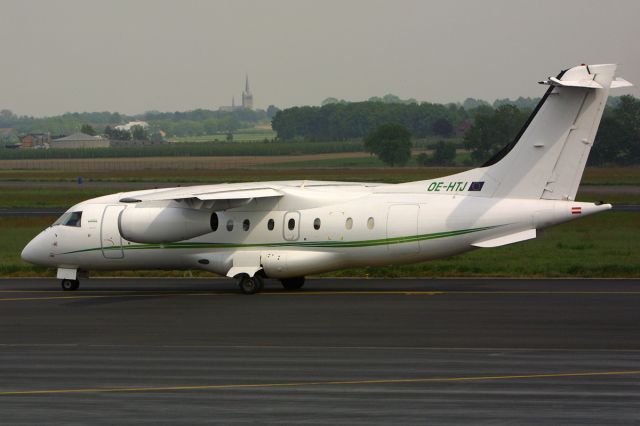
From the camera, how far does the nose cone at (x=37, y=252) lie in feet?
118

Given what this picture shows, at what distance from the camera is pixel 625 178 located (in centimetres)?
9619

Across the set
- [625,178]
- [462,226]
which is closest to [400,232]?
[462,226]

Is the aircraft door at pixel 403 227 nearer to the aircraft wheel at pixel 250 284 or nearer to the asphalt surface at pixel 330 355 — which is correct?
the asphalt surface at pixel 330 355

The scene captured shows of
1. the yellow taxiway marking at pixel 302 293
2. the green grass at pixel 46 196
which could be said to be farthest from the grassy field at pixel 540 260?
the green grass at pixel 46 196

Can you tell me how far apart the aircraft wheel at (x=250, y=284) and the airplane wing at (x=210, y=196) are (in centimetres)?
227

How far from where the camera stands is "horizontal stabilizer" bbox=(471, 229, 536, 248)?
30.3 meters

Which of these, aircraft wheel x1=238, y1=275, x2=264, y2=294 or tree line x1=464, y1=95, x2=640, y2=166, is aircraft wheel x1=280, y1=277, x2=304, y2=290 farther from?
tree line x1=464, y1=95, x2=640, y2=166

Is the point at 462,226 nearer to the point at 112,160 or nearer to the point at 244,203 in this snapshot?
the point at 244,203

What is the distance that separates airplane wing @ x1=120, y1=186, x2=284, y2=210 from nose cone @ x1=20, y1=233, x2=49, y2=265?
159 inches

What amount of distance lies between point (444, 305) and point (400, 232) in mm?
3291

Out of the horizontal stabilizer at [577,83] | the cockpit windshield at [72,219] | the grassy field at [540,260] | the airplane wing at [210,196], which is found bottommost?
the grassy field at [540,260]

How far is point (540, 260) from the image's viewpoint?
41344mm

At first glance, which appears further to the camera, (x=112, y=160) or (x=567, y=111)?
(x=112, y=160)

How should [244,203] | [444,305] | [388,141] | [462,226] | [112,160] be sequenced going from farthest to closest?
[112,160], [388,141], [244,203], [462,226], [444,305]
